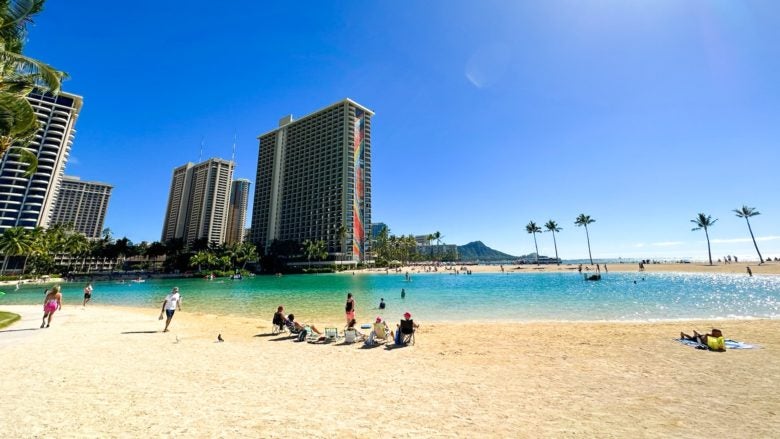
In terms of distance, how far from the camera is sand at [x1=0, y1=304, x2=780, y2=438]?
584 cm

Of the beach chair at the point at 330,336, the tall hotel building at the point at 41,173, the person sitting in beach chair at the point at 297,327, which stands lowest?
the beach chair at the point at 330,336

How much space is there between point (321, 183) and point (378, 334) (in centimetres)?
13168

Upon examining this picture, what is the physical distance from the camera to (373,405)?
6918mm

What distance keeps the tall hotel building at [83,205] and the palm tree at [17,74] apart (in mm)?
218418

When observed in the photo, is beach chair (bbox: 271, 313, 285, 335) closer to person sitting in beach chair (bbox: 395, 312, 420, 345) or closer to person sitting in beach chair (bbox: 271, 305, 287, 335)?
person sitting in beach chair (bbox: 271, 305, 287, 335)

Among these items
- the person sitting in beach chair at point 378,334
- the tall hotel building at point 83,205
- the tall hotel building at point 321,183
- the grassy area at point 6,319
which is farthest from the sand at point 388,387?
the tall hotel building at point 83,205

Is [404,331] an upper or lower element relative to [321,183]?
lower

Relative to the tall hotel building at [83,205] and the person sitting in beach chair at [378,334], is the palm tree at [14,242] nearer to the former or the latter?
the person sitting in beach chair at [378,334]

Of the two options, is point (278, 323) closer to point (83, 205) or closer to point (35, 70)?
point (35, 70)

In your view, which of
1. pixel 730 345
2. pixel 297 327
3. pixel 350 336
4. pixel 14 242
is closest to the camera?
pixel 730 345

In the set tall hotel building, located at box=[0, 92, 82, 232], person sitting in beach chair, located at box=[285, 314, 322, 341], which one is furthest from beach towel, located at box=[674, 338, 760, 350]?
tall hotel building, located at box=[0, 92, 82, 232]

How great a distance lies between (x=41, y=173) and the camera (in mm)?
96312

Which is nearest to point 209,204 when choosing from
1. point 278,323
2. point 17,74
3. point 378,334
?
point 17,74

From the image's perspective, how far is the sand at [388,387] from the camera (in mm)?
5844
